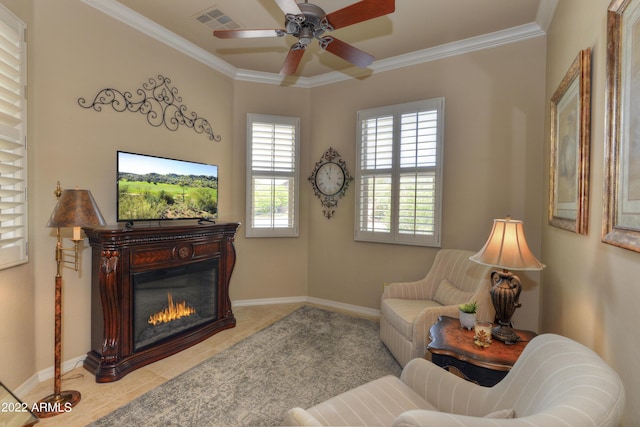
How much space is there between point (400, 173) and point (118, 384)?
3.36 metres

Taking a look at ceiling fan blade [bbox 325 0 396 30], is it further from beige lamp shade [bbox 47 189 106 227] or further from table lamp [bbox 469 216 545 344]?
beige lamp shade [bbox 47 189 106 227]

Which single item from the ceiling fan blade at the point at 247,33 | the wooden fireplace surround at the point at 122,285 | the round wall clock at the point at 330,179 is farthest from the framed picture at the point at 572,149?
the wooden fireplace surround at the point at 122,285

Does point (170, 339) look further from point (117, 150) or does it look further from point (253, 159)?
point (253, 159)

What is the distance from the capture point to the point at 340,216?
417cm

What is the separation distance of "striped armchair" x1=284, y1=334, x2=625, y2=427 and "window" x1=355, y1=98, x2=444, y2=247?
2.11 metres

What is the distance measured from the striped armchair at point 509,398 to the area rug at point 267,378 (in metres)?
0.86

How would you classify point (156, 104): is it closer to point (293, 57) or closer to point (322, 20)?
point (293, 57)

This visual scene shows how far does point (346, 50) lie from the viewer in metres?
2.38

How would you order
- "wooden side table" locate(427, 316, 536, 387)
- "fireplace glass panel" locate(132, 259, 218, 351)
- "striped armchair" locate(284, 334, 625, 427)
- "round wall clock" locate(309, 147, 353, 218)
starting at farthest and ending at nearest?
"round wall clock" locate(309, 147, 353, 218)
"fireplace glass panel" locate(132, 259, 218, 351)
"wooden side table" locate(427, 316, 536, 387)
"striped armchair" locate(284, 334, 625, 427)

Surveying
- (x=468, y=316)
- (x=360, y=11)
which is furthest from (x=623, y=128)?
(x=360, y=11)

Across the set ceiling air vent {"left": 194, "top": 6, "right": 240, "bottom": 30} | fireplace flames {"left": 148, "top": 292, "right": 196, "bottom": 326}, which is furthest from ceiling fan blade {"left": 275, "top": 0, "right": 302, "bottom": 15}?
fireplace flames {"left": 148, "top": 292, "right": 196, "bottom": 326}

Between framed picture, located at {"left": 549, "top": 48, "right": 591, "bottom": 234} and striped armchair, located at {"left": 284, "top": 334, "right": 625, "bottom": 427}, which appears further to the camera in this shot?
framed picture, located at {"left": 549, "top": 48, "right": 591, "bottom": 234}

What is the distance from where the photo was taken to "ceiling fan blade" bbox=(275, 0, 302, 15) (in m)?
1.84

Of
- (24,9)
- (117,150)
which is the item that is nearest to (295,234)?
(117,150)
